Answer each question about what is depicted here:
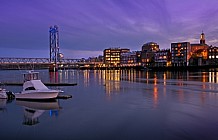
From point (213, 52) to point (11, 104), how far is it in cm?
13667

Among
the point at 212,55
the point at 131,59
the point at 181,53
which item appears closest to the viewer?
the point at 181,53

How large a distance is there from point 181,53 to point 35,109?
126 meters

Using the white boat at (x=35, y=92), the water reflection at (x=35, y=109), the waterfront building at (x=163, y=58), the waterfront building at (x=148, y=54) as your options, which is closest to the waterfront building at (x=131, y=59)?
the waterfront building at (x=148, y=54)

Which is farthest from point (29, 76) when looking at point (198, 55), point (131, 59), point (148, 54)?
point (131, 59)

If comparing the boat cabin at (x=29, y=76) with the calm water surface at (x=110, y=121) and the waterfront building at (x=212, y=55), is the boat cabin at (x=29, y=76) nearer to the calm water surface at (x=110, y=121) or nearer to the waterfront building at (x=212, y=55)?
the calm water surface at (x=110, y=121)

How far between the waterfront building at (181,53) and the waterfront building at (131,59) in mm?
39397

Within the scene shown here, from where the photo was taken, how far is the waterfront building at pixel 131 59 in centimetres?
17550

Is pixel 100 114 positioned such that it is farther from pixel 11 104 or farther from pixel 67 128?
pixel 11 104

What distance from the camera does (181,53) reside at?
13388cm

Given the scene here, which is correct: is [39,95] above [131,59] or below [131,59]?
below

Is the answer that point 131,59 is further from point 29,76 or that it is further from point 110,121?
point 110,121

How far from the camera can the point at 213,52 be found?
13800 centimetres

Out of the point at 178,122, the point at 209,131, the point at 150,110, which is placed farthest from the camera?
the point at 150,110

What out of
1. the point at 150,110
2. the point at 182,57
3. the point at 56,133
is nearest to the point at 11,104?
the point at 56,133
